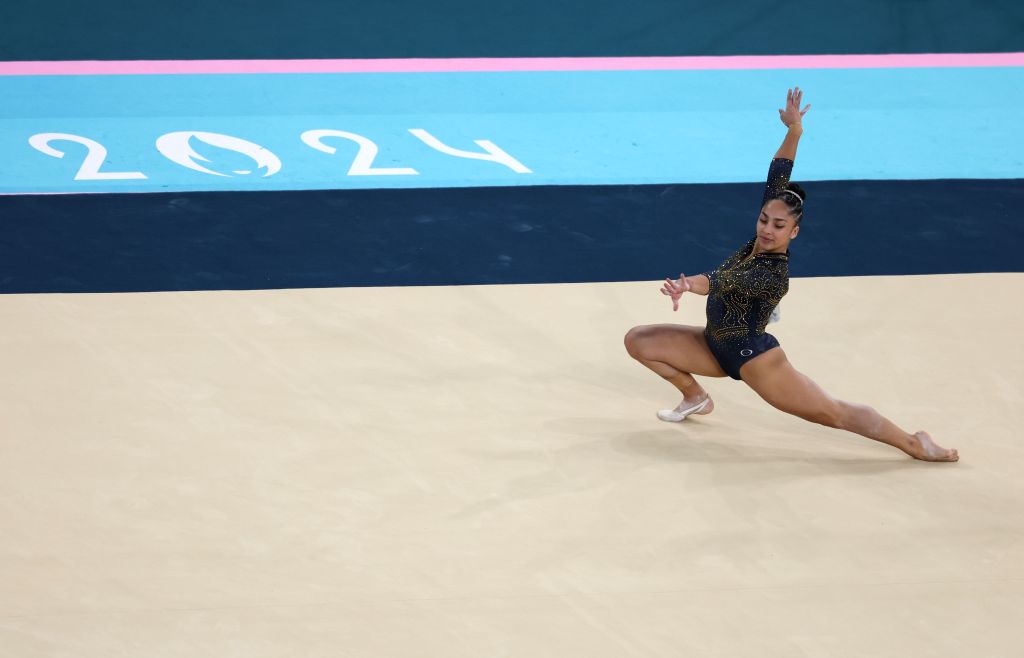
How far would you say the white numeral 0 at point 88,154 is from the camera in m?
7.33

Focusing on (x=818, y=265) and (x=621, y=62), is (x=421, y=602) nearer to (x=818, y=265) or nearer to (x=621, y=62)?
(x=818, y=265)

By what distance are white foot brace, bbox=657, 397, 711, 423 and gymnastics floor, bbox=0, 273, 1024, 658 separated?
7 cm

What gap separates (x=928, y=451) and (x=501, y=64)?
6.29 metres

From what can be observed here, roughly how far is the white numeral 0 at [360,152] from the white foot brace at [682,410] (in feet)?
10.7

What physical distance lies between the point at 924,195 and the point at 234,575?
517cm

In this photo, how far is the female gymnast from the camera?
427cm

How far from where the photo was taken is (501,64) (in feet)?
32.5

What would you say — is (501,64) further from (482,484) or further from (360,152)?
(482,484)

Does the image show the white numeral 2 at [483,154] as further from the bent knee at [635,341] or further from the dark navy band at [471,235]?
the bent knee at [635,341]

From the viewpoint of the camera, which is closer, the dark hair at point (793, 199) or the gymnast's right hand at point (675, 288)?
the gymnast's right hand at point (675, 288)

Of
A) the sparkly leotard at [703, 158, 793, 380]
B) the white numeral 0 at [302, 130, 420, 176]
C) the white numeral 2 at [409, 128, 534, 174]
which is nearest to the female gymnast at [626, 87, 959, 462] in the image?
the sparkly leotard at [703, 158, 793, 380]

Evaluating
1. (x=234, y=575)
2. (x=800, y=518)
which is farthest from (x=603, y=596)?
(x=234, y=575)

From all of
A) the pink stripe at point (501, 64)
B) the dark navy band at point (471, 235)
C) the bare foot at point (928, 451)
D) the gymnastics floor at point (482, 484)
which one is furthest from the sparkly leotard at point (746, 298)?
the pink stripe at point (501, 64)

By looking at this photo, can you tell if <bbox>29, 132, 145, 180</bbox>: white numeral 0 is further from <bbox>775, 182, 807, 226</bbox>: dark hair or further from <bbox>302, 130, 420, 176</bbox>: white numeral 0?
<bbox>775, 182, 807, 226</bbox>: dark hair
